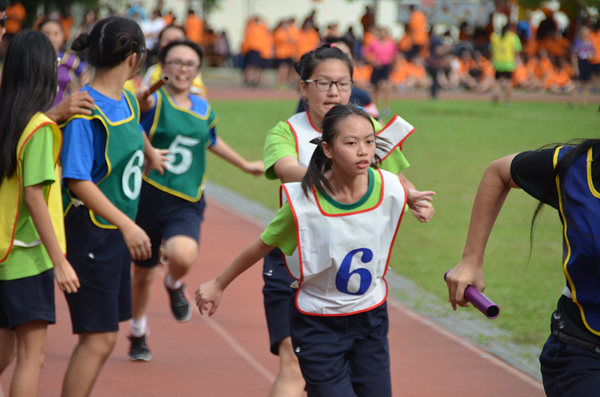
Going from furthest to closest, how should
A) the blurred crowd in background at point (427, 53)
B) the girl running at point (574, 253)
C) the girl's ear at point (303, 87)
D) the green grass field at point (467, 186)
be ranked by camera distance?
1. the blurred crowd in background at point (427, 53)
2. the green grass field at point (467, 186)
3. the girl's ear at point (303, 87)
4. the girl running at point (574, 253)

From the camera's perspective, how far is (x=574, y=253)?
2131mm

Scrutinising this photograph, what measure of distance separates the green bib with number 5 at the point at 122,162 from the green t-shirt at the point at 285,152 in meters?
0.58

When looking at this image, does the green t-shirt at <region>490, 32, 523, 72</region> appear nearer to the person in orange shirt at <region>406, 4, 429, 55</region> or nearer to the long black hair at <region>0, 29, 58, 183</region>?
the person in orange shirt at <region>406, 4, 429, 55</region>

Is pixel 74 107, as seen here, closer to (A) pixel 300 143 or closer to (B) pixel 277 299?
(A) pixel 300 143

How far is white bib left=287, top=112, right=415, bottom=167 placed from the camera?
3154mm

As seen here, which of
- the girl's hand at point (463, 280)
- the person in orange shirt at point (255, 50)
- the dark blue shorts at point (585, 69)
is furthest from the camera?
the person in orange shirt at point (255, 50)

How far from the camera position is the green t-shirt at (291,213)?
271 cm

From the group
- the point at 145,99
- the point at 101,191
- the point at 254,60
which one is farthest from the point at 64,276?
the point at 254,60

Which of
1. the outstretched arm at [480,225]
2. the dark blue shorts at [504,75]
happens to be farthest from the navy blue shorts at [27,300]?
the dark blue shorts at [504,75]

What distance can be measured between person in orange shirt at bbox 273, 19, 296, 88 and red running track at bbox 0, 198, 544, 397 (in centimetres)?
2113

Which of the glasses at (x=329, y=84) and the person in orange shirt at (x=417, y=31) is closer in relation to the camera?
the glasses at (x=329, y=84)

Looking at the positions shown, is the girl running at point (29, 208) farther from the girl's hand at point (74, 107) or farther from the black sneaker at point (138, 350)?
the black sneaker at point (138, 350)

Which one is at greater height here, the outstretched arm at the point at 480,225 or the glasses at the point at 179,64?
the glasses at the point at 179,64

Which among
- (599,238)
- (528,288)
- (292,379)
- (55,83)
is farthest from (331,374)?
(528,288)
